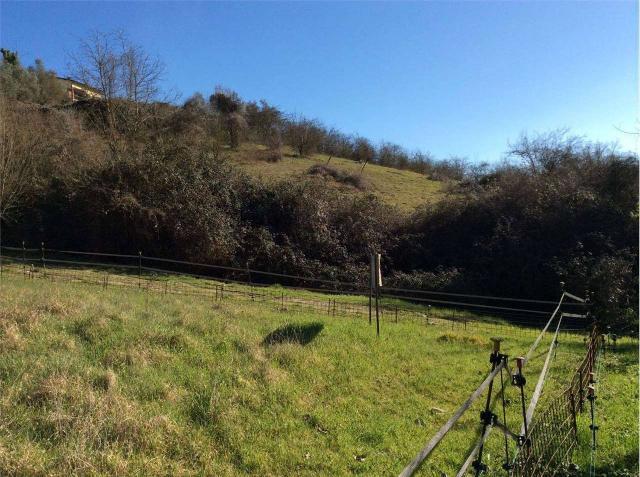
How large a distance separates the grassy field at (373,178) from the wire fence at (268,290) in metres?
7.07

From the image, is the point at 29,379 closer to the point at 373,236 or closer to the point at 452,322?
the point at 452,322

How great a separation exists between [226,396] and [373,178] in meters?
27.2

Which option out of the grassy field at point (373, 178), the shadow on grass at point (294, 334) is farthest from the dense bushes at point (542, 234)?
the shadow on grass at point (294, 334)

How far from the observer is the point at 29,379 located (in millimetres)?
4656

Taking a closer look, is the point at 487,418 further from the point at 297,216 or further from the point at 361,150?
the point at 361,150

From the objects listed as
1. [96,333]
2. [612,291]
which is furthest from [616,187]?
[96,333]

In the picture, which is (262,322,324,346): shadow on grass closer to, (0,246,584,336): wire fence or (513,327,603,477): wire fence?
(0,246,584,336): wire fence

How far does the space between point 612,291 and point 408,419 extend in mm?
13488

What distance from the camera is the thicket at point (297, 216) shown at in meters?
18.8

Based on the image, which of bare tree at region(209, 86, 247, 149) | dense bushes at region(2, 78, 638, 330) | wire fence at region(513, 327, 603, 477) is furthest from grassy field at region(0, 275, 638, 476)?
bare tree at region(209, 86, 247, 149)

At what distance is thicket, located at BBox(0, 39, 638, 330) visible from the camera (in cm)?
1884

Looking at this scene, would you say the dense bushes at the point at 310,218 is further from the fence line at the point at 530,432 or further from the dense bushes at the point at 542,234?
the fence line at the point at 530,432

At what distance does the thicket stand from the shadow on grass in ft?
38.0

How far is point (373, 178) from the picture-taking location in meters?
31.2
